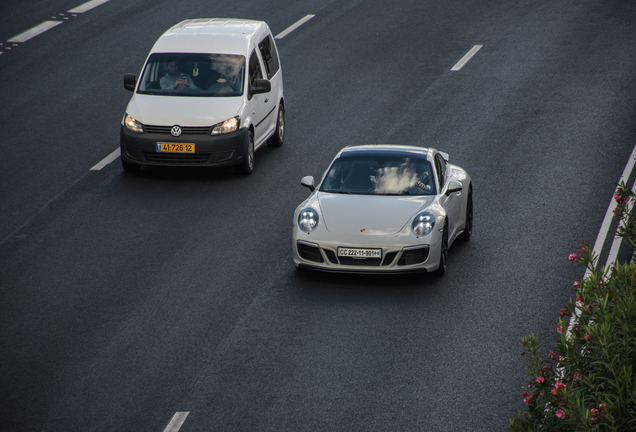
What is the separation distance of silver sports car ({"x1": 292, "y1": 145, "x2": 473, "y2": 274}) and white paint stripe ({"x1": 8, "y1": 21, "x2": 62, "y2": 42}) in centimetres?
1358

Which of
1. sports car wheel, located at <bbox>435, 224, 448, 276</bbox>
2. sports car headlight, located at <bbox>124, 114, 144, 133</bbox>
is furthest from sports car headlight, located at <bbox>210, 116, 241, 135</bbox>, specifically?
sports car wheel, located at <bbox>435, 224, 448, 276</bbox>

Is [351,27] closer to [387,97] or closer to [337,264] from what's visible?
[387,97]

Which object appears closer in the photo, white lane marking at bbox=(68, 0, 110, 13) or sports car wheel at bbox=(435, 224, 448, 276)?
sports car wheel at bbox=(435, 224, 448, 276)

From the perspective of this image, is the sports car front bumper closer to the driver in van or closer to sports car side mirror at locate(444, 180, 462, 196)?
sports car side mirror at locate(444, 180, 462, 196)

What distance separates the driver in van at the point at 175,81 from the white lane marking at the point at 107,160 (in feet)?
5.23

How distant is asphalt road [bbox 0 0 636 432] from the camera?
26.9 ft

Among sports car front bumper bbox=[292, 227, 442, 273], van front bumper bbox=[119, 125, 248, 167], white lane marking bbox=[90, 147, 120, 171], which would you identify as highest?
sports car front bumper bbox=[292, 227, 442, 273]

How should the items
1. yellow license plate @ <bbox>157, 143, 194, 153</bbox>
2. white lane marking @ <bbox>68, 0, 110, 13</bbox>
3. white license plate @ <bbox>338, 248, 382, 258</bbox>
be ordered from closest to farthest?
1. white license plate @ <bbox>338, 248, 382, 258</bbox>
2. yellow license plate @ <bbox>157, 143, 194, 153</bbox>
3. white lane marking @ <bbox>68, 0, 110, 13</bbox>

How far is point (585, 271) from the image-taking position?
1070cm

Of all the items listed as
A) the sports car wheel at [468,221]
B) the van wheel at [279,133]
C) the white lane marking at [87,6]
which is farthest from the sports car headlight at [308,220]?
the white lane marking at [87,6]

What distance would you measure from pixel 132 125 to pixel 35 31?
10.3 meters

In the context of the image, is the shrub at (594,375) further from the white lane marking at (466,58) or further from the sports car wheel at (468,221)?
the white lane marking at (466,58)

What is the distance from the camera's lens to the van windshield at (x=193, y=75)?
1521 centimetres

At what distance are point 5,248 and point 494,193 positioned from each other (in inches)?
285
